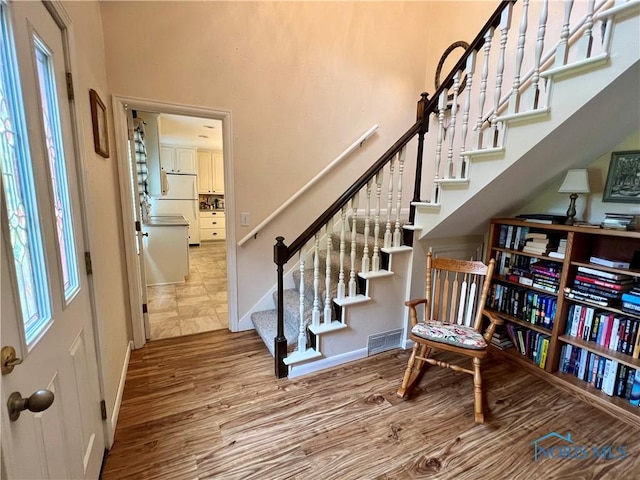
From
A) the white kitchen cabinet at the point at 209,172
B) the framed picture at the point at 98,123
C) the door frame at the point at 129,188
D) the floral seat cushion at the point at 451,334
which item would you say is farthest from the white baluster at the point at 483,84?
the white kitchen cabinet at the point at 209,172

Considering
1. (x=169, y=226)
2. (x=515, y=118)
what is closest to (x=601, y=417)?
(x=515, y=118)

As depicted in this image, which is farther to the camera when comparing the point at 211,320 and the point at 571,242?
the point at 211,320

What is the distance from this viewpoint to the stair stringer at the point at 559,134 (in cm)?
129

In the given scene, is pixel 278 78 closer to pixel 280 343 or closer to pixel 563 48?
pixel 563 48

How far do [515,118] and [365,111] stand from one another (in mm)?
1650

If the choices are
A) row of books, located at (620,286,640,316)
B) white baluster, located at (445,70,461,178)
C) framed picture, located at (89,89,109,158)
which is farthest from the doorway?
row of books, located at (620,286,640,316)

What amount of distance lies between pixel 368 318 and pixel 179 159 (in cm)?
575

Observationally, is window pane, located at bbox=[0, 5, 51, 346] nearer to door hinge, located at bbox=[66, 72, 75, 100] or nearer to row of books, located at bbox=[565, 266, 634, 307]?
door hinge, located at bbox=[66, 72, 75, 100]

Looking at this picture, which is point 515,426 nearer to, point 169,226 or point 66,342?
point 66,342

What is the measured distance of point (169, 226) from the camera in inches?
156

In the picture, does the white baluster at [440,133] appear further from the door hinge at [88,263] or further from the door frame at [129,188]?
the door hinge at [88,263]

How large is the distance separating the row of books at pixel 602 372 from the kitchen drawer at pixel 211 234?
6.61 metres

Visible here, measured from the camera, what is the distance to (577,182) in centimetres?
189

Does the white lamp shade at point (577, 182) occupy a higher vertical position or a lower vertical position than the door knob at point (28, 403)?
higher
